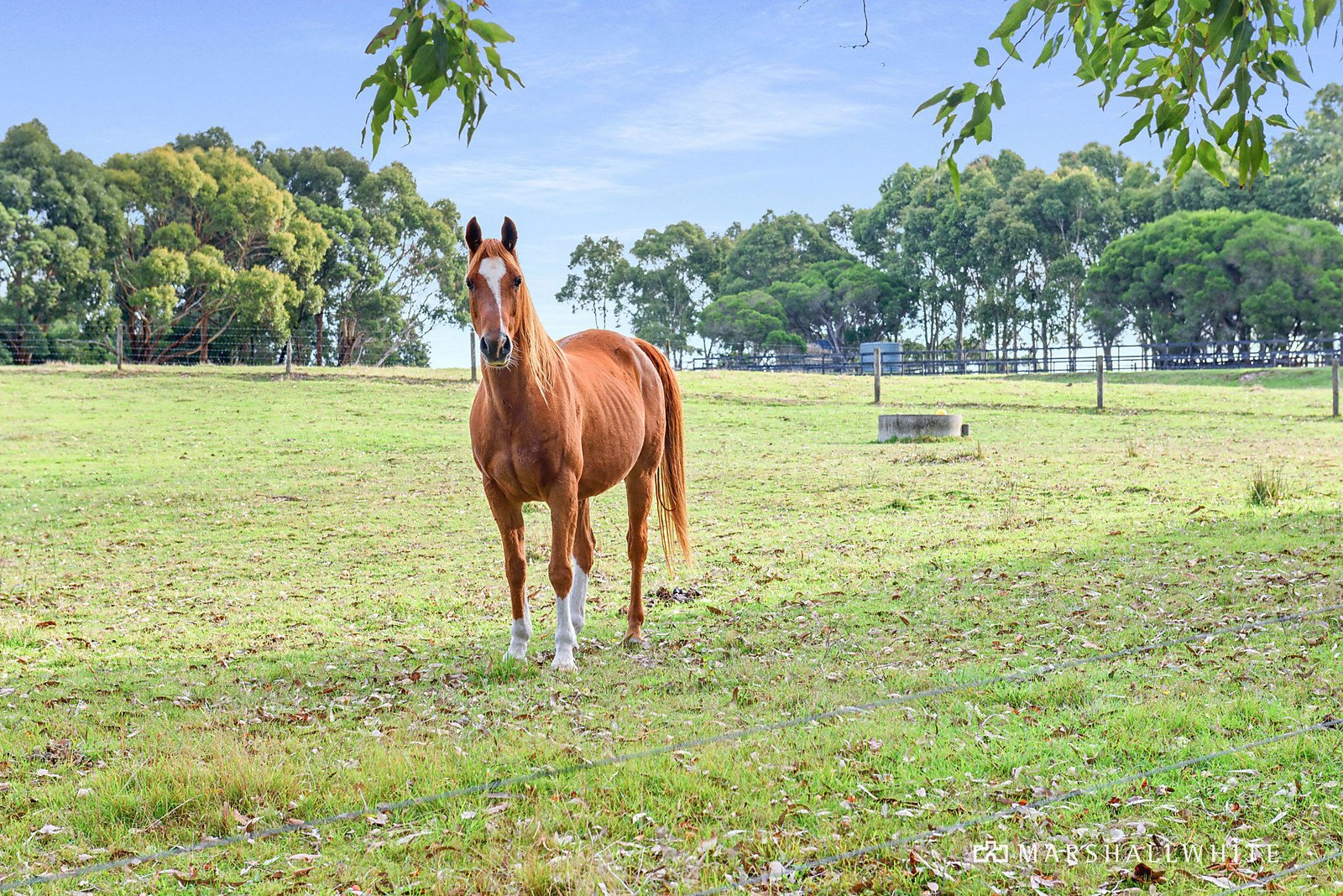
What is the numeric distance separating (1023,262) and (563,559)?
60397 millimetres

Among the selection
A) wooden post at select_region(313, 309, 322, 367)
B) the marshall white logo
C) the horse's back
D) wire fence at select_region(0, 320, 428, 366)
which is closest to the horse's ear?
the horse's back

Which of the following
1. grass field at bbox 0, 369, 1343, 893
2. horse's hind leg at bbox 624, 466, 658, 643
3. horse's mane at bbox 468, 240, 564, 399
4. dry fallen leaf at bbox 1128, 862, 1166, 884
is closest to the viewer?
dry fallen leaf at bbox 1128, 862, 1166, 884

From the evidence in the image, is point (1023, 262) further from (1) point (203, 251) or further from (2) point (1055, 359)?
(1) point (203, 251)

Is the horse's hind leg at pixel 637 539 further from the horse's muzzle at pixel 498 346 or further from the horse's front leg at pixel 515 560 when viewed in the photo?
the horse's muzzle at pixel 498 346

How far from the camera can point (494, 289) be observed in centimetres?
542

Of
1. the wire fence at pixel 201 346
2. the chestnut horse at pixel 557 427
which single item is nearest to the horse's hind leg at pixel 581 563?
the chestnut horse at pixel 557 427

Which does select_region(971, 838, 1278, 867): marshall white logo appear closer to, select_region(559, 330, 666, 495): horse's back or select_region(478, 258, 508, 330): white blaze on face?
select_region(478, 258, 508, 330): white blaze on face

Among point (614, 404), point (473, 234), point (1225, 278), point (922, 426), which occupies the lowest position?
point (922, 426)

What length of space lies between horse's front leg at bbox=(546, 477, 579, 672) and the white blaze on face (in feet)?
3.93

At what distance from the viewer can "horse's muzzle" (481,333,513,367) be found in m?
→ 5.34

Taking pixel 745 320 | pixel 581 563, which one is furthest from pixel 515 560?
pixel 745 320

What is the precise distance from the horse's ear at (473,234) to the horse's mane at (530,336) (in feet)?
0.25

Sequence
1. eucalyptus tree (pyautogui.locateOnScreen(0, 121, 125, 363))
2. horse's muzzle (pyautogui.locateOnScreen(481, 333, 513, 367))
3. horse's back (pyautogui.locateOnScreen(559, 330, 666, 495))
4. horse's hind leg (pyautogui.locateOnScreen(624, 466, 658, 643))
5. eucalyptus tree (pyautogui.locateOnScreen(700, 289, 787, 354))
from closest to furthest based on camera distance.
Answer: horse's muzzle (pyautogui.locateOnScreen(481, 333, 513, 367)) → horse's back (pyautogui.locateOnScreen(559, 330, 666, 495)) → horse's hind leg (pyautogui.locateOnScreen(624, 466, 658, 643)) → eucalyptus tree (pyautogui.locateOnScreen(0, 121, 125, 363)) → eucalyptus tree (pyautogui.locateOnScreen(700, 289, 787, 354))

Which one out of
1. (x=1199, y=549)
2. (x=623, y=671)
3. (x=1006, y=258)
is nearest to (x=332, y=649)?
(x=623, y=671)
